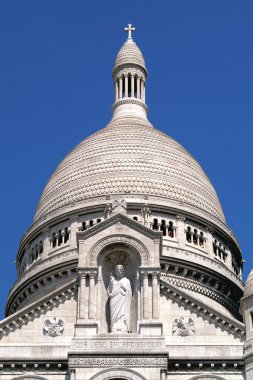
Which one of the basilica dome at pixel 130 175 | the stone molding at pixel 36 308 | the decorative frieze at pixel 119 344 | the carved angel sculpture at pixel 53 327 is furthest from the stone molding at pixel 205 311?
the basilica dome at pixel 130 175

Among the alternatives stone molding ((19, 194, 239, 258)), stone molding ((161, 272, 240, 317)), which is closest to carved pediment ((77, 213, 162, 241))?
stone molding ((161, 272, 240, 317))

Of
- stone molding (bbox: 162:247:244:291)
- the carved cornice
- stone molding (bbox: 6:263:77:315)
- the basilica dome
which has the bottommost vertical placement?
stone molding (bbox: 6:263:77:315)

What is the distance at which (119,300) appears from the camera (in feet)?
138

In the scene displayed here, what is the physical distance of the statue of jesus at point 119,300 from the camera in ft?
136

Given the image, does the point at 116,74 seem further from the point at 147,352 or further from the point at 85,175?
the point at 147,352

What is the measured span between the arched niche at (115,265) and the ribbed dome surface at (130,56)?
1400 inches

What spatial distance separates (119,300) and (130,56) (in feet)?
124

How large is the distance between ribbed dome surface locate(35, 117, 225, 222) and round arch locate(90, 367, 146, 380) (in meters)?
22.1

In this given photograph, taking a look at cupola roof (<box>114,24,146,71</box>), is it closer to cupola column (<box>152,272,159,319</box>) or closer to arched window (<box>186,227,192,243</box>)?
arched window (<box>186,227,192,243</box>)

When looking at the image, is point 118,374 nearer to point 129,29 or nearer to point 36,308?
point 36,308

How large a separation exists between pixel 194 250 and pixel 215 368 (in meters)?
19.7

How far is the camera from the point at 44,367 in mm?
40812

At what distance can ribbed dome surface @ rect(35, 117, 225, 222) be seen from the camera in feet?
206

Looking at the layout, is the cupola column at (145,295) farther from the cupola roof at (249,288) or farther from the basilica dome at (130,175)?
the basilica dome at (130,175)
